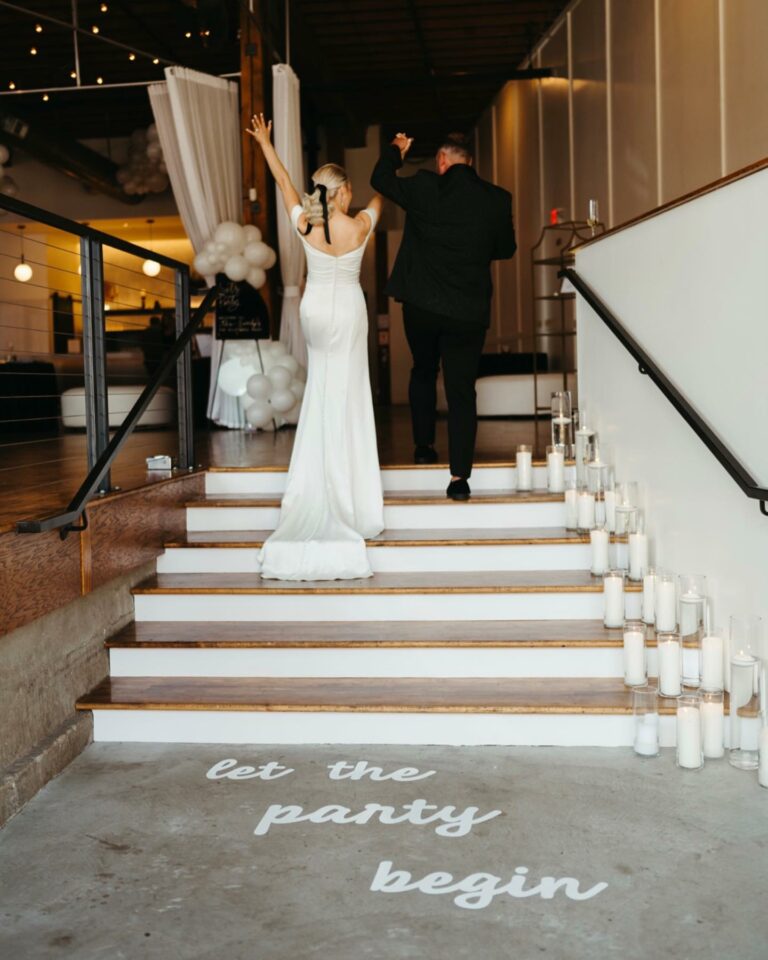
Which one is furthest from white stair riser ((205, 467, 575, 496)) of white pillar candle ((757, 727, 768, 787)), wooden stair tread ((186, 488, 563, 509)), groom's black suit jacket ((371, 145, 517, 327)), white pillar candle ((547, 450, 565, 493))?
white pillar candle ((757, 727, 768, 787))

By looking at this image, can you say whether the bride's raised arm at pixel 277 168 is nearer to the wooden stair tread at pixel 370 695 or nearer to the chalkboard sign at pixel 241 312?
the wooden stair tread at pixel 370 695

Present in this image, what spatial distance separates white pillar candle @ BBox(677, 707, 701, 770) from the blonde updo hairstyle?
2465 mm

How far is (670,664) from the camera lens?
350cm

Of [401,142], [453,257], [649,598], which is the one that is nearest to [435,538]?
[649,598]

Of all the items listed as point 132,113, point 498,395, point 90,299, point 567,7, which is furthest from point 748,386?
point 132,113

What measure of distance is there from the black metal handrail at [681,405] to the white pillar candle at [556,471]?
64cm

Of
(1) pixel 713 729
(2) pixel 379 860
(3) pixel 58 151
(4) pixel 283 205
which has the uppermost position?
(3) pixel 58 151

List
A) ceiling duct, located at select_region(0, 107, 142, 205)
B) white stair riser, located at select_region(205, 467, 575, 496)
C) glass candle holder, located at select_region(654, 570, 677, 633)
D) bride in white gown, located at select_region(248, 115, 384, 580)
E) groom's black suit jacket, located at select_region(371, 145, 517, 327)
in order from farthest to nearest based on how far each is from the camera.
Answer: ceiling duct, located at select_region(0, 107, 142, 205) < white stair riser, located at select_region(205, 467, 575, 496) < groom's black suit jacket, located at select_region(371, 145, 517, 327) < bride in white gown, located at select_region(248, 115, 384, 580) < glass candle holder, located at select_region(654, 570, 677, 633)

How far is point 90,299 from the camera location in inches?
155

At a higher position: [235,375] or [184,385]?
[235,375]

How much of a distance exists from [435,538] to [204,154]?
4.94 meters

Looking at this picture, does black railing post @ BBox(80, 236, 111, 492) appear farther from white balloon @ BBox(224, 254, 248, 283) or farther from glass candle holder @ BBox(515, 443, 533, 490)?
white balloon @ BBox(224, 254, 248, 283)

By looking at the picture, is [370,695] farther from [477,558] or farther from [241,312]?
[241,312]

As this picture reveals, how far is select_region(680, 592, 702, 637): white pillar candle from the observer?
3707 millimetres
